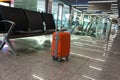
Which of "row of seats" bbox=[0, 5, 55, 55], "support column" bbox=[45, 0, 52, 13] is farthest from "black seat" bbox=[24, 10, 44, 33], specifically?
"support column" bbox=[45, 0, 52, 13]

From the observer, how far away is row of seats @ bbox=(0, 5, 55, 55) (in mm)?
2637

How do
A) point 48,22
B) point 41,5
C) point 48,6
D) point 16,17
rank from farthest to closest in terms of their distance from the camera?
point 48,6 → point 41,5 → point 48,22 → point 16,17

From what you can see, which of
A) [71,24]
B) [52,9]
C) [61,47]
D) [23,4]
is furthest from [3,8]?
[71,24]

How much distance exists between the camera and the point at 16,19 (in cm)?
303

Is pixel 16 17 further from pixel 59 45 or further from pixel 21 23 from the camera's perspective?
pixel 59 45

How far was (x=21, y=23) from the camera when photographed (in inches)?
123

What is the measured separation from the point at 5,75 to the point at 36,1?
4.81 meters

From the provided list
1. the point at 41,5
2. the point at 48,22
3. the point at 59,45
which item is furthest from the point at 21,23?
the point at 41,5

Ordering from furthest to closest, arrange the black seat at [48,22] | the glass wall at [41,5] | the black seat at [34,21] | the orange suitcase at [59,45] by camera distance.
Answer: the glass wall at [41,5]
the black seat at [48,22]
the black seat at [34,21]
the orange suitcase at [59,45]

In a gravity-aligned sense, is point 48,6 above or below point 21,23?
above

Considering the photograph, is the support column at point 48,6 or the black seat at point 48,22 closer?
the black seat at point 48,22

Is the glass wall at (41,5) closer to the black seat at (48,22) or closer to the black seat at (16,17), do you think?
the black seat at (48,22)

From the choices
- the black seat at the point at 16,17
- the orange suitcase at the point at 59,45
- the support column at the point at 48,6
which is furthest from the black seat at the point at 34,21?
the support column at the point at 48,6

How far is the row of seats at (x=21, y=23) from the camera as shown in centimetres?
264
